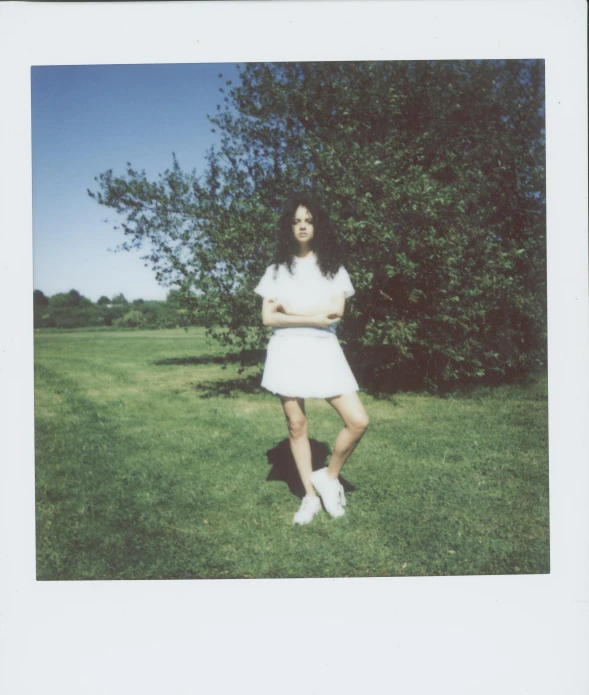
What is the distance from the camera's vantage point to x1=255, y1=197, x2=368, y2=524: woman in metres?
3.07

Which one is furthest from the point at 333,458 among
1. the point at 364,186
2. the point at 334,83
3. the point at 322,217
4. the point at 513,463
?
the point at 334,83

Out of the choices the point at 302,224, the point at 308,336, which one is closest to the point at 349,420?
the point at 308,336

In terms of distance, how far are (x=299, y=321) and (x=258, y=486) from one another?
131 cm

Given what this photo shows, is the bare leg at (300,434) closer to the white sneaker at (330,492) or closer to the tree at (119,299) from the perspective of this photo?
the white sneaker at (330,492)

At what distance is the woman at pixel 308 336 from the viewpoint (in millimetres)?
3068

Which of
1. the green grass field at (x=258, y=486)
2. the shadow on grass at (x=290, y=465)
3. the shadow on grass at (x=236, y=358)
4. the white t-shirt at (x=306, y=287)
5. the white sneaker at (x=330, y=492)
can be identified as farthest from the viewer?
the shadow on grass at (x=236, y=358)

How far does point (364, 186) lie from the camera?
13.1 feet

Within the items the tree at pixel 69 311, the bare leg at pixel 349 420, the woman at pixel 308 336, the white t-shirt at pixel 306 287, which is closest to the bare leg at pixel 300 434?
the woman at pixel 308 336

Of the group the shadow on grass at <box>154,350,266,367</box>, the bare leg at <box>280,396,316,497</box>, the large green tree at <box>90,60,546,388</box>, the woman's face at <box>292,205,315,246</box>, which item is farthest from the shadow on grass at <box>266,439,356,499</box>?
the woman's face at <box>292,205,315,246</box>

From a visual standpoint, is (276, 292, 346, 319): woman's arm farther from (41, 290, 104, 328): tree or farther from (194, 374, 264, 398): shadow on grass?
(194, 374, 264, 398): shadow on grass

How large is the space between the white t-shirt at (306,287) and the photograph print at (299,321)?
0.05 feet

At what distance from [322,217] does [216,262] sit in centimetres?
135

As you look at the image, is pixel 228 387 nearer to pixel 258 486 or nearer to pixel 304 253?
pixel 258 486

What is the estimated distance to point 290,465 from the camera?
3.66m
